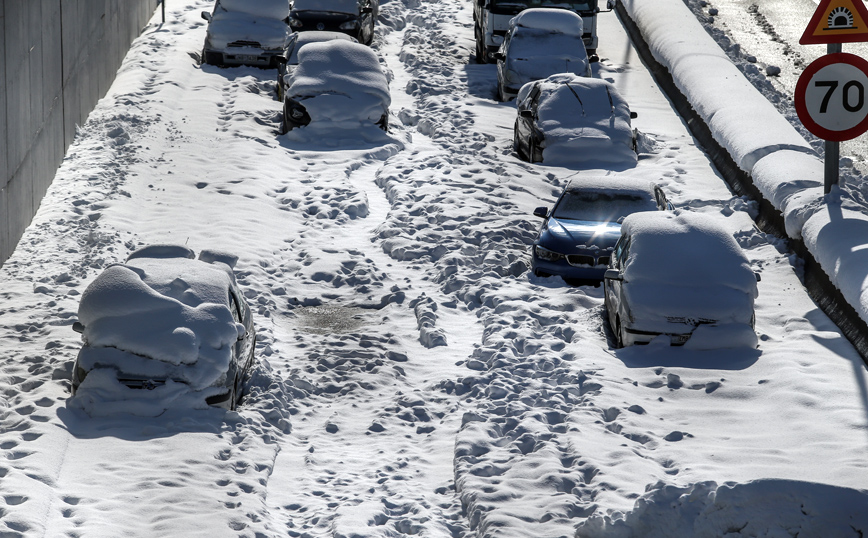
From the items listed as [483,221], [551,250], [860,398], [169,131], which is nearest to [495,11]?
[169,131]

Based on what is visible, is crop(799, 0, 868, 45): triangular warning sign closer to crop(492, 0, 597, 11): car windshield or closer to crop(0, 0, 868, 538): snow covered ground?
crop(0, 0, 868, 538): snow covered ground

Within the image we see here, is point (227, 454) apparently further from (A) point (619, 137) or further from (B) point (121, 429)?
(A) point (619, 137)

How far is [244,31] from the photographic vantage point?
23688 millimetres

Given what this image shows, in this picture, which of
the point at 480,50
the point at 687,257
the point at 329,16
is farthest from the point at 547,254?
the point at 329,16

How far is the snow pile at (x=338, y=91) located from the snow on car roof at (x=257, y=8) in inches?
190

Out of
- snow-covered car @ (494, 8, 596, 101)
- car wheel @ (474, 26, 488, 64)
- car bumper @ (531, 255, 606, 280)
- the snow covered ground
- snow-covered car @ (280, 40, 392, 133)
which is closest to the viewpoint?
the snow covered ground

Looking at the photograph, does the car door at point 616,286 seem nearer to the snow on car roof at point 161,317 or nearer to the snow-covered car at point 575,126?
the snow on car roof at point 161,317

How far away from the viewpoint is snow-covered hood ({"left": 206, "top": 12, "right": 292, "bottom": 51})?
2361 cm

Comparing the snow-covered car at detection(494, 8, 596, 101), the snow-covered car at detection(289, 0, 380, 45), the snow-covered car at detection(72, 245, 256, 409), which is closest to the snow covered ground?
the snow-covered car at detection(72, 245, 256, 409)

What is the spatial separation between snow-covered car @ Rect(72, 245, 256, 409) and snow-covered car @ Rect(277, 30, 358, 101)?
36.6 ft

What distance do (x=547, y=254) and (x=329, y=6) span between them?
13537mm

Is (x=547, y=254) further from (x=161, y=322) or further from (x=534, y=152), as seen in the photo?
(x=161, y=322)

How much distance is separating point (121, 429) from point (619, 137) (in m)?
11.6

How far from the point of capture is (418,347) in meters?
12.2
